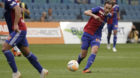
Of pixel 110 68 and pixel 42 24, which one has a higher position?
pixel 110 68

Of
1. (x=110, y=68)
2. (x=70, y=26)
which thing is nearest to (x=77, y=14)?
(x=70, y=26)

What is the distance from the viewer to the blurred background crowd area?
28.6 metres

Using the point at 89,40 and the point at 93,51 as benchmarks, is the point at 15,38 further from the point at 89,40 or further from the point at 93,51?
the point at 89,40

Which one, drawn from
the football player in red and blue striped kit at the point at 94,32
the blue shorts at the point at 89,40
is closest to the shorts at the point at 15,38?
the football player in red and blue striped kit at the point at 94,32

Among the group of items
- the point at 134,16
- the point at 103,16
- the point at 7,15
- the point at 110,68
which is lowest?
the point at 134,16

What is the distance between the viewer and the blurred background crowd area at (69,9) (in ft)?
94.0

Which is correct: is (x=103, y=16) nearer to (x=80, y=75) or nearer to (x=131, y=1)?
(x=80, y=75)

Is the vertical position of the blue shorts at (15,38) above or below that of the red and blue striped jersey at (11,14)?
below

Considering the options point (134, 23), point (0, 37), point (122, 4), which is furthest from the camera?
point (122, 4)

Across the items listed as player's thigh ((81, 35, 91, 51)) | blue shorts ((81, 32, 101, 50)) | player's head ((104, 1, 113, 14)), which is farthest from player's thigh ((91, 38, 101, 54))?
player's head ((104, 1, 113, 14))

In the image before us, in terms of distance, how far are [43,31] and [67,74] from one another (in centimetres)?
1396

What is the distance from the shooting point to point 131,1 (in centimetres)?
3303

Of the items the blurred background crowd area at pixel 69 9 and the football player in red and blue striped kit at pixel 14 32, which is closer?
the football player in red and blue striped kit at pixel 14 32

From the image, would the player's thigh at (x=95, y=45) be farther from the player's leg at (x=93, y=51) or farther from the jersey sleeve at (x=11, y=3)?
the jersey sleeve at (x=11, y=3)
